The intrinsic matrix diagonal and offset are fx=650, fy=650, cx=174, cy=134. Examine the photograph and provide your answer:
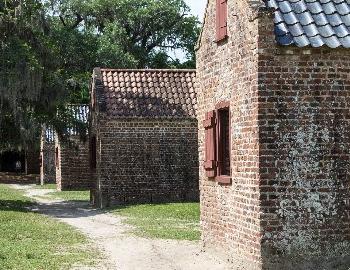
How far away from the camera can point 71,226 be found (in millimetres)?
→ 18250

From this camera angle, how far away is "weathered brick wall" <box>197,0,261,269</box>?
988 cm

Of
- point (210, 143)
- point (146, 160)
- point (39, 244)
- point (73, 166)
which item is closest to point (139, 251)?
point (39, 244)

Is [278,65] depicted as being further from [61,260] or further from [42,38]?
[42,38]

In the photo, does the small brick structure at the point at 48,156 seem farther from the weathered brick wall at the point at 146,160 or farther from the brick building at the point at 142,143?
the weathered brick wall at the point at 146,160

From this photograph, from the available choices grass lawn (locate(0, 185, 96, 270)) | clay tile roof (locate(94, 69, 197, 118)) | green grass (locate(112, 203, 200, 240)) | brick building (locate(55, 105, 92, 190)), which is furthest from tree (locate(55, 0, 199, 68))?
grass lawn (locate(0, 185, 96, 270))

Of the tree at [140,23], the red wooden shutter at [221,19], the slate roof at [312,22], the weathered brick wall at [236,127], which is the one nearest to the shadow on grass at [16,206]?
the weathered brick wall at [236,127]

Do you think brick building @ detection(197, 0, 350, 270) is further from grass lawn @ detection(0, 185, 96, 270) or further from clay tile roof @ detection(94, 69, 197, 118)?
clay tile roof @ detection(94, 69, 197, 118)

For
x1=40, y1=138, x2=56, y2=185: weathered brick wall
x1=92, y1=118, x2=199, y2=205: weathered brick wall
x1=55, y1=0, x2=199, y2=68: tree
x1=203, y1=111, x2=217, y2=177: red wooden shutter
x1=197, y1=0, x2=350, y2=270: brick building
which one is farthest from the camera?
x1=55, y1=0, x2=199, y2=68: tree

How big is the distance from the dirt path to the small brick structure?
24.0 meters

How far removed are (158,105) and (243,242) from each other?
14.7 m

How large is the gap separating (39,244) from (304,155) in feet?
22.2

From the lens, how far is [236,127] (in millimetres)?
10656

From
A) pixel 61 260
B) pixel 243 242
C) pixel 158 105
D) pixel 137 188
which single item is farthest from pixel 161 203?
pixel 243 242

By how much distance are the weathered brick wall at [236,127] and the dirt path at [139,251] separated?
1.45 ft
